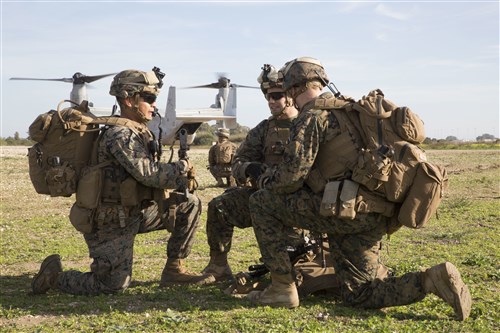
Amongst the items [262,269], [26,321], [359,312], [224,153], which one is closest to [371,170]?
[359,312]

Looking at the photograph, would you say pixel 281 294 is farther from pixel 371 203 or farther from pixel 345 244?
pixel 371 203

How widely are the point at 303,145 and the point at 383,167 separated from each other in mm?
765

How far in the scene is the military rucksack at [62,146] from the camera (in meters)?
6.69

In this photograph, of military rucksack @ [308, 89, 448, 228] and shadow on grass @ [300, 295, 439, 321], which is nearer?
military rucksack @ [308, 89, 448, 228]

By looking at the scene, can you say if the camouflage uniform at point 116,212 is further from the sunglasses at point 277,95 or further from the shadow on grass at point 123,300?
the sunglasses at point 277,95

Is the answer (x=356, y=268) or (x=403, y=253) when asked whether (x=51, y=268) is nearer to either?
(x=356, y=268)

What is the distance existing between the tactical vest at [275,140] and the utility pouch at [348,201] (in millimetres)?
1738

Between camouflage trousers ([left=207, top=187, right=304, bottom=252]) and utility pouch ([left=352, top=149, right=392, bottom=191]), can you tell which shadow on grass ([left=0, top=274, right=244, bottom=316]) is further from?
utility pouch ([left=352, top=149, right=392, bottom=191])

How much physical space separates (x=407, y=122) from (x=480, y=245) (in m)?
4.37

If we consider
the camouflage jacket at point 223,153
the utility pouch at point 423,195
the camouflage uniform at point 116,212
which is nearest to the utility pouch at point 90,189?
the camouflage uniform at point 116,212

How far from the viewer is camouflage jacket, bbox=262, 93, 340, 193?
5.90 meters

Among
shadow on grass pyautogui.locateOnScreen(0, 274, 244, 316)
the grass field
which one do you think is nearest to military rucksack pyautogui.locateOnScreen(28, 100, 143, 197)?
shadow on grass pyautogui.locateOnScreen(0, 274, 244, 316)

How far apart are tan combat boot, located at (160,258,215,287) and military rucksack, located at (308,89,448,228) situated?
200 centimetres

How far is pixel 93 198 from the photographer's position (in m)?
6.60
